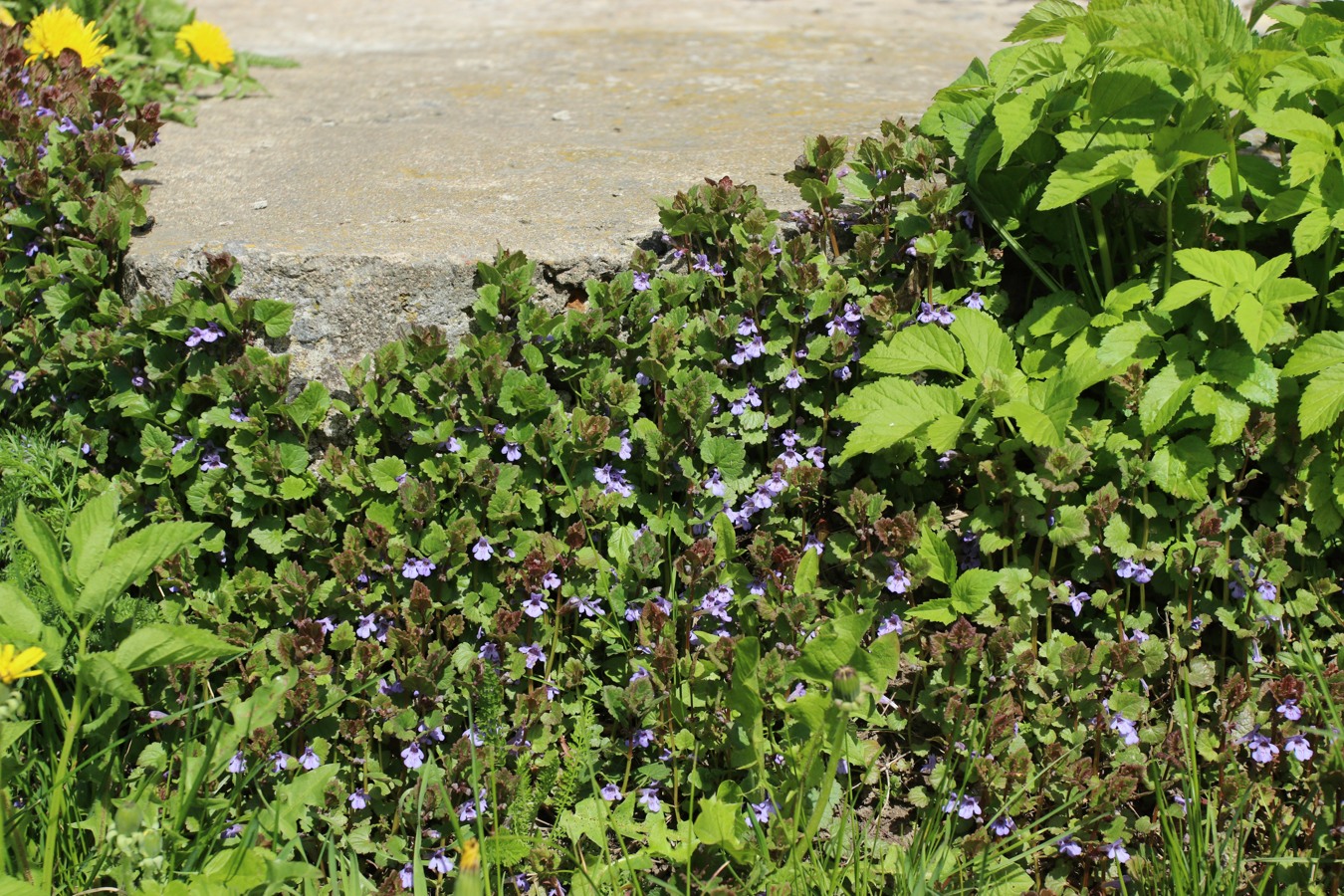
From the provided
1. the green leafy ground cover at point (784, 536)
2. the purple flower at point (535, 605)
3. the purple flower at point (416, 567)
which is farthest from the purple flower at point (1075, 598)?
the purple flower at point (416, 567)

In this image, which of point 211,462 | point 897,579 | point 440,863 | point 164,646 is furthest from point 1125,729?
point 211,462

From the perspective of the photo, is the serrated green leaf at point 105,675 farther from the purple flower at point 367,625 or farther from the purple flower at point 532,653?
the purple flower at point 532,653

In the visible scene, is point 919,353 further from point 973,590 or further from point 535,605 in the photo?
point 535,605

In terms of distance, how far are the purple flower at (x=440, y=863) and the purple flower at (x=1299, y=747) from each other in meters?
1.68

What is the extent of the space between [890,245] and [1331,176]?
0.94 m

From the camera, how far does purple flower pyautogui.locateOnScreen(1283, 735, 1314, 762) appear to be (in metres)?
2.30

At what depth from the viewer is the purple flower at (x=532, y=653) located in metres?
2.57

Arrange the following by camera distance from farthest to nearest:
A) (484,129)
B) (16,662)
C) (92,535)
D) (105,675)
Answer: (484,129) → (92,535) → (105,675) → (16,662)

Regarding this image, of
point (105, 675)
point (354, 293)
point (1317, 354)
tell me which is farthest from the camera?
point (354, 293)

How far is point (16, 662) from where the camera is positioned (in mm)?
1863

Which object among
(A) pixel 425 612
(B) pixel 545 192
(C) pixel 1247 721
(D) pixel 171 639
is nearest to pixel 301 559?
(A) pixel 425 612

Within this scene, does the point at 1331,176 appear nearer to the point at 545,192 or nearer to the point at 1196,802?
the point at 1196,802

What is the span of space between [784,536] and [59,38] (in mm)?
2823

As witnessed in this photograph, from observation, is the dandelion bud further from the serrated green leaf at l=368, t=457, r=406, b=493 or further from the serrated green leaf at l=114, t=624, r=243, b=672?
the serrated green leaf at l=368, t=457, r=406, b=493
